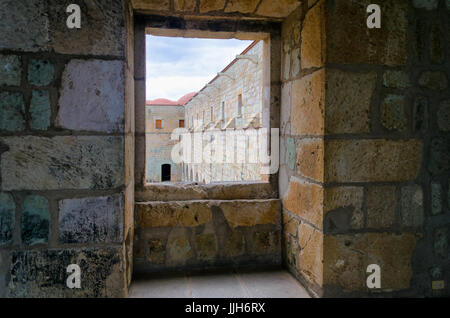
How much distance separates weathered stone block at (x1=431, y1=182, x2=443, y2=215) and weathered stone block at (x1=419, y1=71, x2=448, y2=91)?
52 centimetres

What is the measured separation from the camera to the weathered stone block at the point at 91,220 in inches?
64.1

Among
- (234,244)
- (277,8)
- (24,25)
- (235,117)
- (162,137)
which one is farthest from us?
(162,137)

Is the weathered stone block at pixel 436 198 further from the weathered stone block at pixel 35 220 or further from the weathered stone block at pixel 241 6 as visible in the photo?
the weathered stone block at pixel 35 220

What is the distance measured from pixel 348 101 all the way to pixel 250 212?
3.28 feet

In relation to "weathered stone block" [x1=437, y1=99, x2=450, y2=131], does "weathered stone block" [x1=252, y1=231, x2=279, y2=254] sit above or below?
below

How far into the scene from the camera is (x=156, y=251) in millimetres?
2191

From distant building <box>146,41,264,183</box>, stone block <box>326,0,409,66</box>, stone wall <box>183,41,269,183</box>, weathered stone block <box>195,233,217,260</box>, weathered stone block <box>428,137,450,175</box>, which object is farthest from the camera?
distant building <box>146,41,264,183</box>

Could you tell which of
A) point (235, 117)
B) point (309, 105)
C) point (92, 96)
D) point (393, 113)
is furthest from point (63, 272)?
point (235, 117)

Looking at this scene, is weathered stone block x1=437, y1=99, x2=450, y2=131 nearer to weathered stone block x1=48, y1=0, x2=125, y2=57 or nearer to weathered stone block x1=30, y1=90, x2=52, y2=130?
weathered stone block x1=48, y1=0, x2=125, y2=57

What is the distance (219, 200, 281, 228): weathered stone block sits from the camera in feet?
7.41

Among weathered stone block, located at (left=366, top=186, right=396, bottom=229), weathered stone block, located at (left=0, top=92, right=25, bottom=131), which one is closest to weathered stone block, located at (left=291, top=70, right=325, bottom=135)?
weathered stone block, located at (left=366, top=186, right=396, bottom=229)

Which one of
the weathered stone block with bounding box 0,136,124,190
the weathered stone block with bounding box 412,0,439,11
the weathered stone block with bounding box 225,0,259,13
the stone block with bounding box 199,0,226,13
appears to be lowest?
the weathered stone block with bounding box 0,136,124,190

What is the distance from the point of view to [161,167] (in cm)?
2334

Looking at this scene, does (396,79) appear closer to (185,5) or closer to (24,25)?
(185,5)
